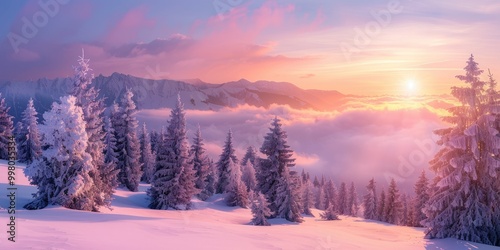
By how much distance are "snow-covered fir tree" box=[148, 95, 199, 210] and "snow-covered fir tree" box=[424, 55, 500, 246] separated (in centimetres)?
2418

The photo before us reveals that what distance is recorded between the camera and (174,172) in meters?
40.2

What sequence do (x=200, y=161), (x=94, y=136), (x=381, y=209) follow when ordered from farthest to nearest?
(x=381, y=209), (x=200, y=161), (x=94, y=136)

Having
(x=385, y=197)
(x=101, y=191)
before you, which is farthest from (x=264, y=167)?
(x=385, y=197)

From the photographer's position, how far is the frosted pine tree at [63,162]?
24.0m

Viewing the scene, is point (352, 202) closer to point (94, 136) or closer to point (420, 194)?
point (420, 194)

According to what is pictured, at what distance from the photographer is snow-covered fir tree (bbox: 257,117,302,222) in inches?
1479

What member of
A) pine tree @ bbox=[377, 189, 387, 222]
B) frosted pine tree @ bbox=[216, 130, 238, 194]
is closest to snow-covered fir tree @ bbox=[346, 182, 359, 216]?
pine tree @ bbox=[377, 189, 387, 222]

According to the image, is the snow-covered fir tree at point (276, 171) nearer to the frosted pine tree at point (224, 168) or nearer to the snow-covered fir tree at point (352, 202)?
the frosted pine tree at point (224, 168)

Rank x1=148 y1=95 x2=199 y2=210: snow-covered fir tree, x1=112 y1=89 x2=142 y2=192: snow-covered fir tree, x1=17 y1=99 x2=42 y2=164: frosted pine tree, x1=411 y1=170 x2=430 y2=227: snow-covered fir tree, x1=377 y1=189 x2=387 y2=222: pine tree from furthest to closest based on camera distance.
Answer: x1=377 y1=189 x2=387 y2=222: pine tree, x1=411 y1=170 x2=430 y2=227: snow-covered fir tree, x1=17 y1=99 x2=42 y2=164: frosted pine tree, x1=112 y1=89 x2=142 y2=192: snow-covered fir tree, x1=148 y1=95 x2=199 y2=210: snow-covered fir tree

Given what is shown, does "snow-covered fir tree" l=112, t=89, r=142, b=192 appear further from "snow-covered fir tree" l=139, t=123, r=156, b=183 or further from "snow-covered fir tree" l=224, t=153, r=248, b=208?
"snow-covered fir tree" l=139, t=123, r=156, b=183

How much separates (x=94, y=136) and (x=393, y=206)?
186 ft

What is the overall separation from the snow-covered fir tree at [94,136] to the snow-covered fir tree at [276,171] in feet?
49.9

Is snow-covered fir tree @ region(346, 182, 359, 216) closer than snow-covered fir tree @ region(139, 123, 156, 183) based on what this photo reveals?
A: No

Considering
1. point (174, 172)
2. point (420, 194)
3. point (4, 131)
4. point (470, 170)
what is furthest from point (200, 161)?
point (470, 170)
